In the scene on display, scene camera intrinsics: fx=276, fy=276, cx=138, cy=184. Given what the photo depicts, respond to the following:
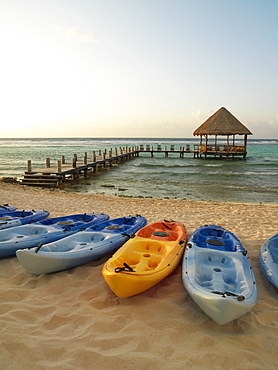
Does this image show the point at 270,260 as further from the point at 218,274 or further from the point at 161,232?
the point at 161,232

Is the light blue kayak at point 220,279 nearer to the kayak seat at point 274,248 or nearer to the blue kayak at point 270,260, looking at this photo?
the blue kayak at point 270,260

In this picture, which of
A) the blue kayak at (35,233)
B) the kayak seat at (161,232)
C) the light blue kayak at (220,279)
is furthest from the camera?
the kayak seat at (161,232)

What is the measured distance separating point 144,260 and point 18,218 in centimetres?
335

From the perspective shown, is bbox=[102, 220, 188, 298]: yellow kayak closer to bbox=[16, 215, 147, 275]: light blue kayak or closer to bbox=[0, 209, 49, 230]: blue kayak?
bbox=[16, 215, 147, 275]: light blue kayak

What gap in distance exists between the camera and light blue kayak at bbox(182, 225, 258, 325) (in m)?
2.66

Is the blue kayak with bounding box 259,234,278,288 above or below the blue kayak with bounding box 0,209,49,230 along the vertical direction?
below

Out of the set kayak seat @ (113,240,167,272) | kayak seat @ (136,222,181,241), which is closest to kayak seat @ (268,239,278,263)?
kayak seat @ (136,222,181,241)

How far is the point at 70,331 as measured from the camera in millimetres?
2805

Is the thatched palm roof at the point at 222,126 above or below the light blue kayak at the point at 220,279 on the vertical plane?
above

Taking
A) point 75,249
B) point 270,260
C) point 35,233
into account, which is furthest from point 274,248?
point 35,233

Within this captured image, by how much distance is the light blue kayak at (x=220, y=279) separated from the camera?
266 cm

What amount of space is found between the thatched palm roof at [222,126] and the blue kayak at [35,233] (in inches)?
973

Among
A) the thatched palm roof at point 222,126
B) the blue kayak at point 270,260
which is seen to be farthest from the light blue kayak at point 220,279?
the thatched palm roof at point 222,126

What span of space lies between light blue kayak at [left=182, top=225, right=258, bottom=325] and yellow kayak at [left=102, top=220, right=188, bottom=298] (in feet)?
0.77
